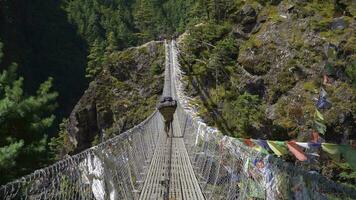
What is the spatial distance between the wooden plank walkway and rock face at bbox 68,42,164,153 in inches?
564

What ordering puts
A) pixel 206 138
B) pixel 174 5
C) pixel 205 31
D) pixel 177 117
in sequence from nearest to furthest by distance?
1. pixel 206 138
2. pixel 177 117
3. pixel 205 31
4. pixel 174 5

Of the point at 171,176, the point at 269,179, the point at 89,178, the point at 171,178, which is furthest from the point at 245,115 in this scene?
the point at 269,179

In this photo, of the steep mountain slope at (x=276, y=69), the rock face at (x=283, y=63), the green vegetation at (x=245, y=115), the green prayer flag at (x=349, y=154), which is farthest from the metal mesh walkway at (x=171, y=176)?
the rock face at (x=283, y=63)

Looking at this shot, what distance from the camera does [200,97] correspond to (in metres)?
22.6

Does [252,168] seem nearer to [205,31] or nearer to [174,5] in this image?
[205,31]

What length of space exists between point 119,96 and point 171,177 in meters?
18.5

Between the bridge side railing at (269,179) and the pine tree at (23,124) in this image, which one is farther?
the pine tree at (23,124)

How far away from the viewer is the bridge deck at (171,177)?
6.16 meters

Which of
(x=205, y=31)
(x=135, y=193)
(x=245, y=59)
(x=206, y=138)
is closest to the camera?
(x=135, y=193)

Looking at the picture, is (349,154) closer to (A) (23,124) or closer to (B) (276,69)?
(A) (23,124)

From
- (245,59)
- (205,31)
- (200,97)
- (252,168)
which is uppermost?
(205,31)

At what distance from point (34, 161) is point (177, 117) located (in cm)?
957

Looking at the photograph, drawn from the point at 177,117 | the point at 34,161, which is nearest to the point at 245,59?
the point at 177,117

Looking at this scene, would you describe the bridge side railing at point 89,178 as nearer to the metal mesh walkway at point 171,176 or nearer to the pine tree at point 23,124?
the metal mesh walkway at point 171,176
